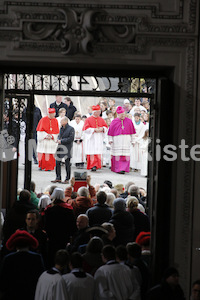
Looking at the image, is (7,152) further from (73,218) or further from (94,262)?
(94,262)

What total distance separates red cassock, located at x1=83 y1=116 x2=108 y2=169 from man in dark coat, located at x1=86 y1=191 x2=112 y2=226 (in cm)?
869

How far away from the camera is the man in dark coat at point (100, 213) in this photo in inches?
375

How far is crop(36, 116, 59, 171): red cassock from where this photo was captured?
17.7 metres

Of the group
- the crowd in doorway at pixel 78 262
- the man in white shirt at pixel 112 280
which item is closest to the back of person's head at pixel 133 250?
the crowd in doorway at pixel 78 262

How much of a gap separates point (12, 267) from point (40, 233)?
128 centimetres

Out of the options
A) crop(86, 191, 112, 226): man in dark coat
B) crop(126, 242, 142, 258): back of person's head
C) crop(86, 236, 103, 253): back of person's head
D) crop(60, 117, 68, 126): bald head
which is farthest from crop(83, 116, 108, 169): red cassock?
crop(126, 242, 142, 258): back of person's head

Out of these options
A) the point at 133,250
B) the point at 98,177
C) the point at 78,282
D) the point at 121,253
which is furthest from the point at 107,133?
the point at 78,282

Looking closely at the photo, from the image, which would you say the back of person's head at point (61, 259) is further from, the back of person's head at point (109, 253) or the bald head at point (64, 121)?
the bald head at point (64, 121)

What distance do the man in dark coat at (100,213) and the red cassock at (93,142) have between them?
8.69m

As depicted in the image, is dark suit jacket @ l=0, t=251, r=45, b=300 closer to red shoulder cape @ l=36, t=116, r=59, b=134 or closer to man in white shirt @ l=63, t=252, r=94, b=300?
man in white shirt @ l=63, t=252, r=94, b=300

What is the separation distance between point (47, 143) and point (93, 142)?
1334 mm

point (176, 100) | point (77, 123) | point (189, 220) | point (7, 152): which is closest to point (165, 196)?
point (189, 220)

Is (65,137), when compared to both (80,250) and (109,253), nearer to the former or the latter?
(80,250)

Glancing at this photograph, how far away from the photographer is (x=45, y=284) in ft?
22.4
